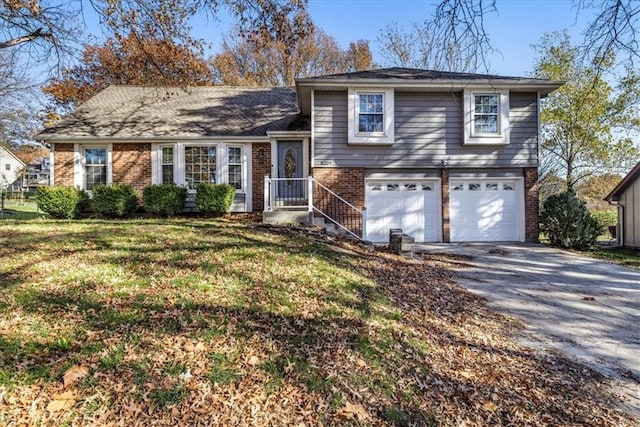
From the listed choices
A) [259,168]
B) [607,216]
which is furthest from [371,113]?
[607,216]

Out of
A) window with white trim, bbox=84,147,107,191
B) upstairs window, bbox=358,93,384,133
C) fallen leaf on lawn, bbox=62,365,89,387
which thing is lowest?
fallen leaf on lawn, bbox=62,365,89,387

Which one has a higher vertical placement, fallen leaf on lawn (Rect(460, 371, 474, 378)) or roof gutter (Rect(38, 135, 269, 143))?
roof gutter (Rect(38, 135, 269, 143))

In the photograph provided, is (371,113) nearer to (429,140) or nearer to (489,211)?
(429,140)

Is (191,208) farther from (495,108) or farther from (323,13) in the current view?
(495,108)

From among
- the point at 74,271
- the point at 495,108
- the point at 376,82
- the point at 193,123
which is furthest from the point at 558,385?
the point at 193,123

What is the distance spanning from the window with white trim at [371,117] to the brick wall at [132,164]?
23.1 feet

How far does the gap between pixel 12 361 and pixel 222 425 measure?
1.61 metres

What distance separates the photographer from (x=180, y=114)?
13.9 metres

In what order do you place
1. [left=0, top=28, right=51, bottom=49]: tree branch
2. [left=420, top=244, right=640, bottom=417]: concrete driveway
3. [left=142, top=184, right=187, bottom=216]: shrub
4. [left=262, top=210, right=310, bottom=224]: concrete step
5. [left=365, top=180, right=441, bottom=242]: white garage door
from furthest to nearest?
[left=142, top=184, right=187, bottom=216]: shrub → [left=365, top=180, right=441, bottom=242]: white garage door → [left=262, top=210, right=310, bottom=224]: concrete step → [left=0, top=28, right=51, bottom=49]: tree branch → [left=420, top=244, right=640, bottom=417]: concrete driveway

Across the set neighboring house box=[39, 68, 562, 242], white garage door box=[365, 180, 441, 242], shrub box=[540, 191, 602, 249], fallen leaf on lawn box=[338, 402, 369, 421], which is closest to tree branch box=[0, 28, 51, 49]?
neighboring house box=[39, 68, 562, 242]

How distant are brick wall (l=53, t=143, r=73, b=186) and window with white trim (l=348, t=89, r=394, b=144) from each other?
373 inches

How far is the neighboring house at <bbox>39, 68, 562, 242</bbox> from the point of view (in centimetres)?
1123

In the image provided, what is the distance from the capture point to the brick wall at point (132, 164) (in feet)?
42.0

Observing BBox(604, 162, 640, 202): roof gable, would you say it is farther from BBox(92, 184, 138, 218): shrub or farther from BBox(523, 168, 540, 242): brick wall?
BBox(92, 184, 138, 218): shrub
